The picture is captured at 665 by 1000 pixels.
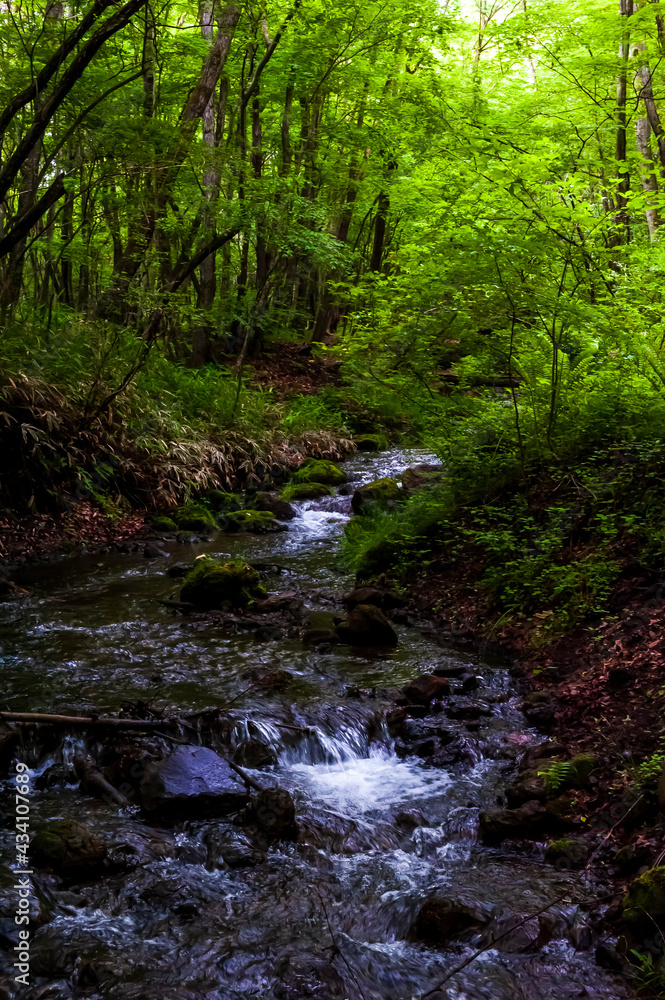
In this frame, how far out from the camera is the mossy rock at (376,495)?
1143 cm

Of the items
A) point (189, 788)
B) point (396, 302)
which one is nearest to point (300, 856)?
point (189, 788)

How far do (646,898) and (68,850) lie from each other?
277cm

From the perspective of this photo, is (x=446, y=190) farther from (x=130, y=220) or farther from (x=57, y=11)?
(x=57, y=11)

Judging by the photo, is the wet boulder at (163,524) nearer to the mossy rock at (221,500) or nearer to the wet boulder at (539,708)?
the mossy rock at (221,500)

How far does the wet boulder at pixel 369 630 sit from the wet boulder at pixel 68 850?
3.55 metres

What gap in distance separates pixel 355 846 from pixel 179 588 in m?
4.76

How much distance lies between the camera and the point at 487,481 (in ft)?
27.1

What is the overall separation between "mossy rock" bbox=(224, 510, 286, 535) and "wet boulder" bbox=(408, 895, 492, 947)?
26.4 feet

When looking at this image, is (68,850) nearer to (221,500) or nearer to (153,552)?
(153,552)

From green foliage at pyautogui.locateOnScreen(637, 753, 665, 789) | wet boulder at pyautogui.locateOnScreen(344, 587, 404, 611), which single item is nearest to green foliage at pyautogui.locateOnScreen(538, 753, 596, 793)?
green foliage at pyautogui.locateOnScreen(637, 753, 665, 789)

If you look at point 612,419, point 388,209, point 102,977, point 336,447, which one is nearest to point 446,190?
point 612,419

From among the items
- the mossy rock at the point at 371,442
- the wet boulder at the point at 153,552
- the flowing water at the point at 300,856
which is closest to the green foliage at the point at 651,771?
the flowing water at the point at 300,856

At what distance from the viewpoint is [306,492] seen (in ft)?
42.3

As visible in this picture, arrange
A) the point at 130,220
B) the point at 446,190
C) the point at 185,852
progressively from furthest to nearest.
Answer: the point at 130,220 < the point at 446,190 < the point at 185,852
